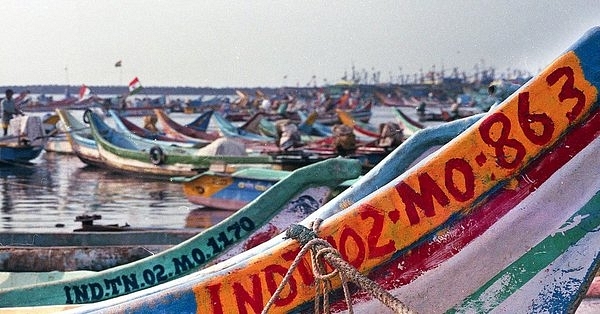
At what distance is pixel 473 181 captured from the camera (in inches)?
117

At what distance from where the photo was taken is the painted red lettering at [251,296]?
310cm

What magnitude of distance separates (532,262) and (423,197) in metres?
0.45

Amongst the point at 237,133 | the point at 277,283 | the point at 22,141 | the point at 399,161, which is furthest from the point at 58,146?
the point at 277,283

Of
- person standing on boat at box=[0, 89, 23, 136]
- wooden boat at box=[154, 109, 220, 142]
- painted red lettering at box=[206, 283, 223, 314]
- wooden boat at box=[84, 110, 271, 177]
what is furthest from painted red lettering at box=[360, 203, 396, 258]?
wooden boat at box=[154, 109, 220, 142]

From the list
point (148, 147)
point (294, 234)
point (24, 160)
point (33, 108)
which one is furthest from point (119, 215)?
point (33, 108)

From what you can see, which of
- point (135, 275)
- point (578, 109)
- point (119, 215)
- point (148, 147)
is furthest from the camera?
point (148, 147)

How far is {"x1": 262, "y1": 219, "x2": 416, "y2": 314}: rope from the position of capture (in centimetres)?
289

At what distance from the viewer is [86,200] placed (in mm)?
18359

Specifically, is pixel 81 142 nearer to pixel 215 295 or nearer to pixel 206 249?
pixel 206 249

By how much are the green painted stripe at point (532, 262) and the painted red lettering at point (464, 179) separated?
30cm

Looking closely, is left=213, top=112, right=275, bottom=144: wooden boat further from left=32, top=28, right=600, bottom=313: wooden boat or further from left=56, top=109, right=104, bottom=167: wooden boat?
left=32, top=28, right=600, bottom=313: wooden boat

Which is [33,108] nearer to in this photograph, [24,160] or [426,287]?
[24,160]

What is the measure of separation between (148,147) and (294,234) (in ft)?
68.4

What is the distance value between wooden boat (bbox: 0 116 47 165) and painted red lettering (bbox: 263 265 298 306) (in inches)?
891
